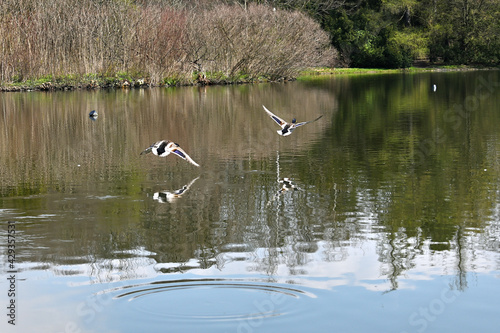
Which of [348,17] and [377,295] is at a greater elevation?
[348,17]

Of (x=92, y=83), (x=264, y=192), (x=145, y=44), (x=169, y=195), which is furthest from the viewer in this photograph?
(x=145, y=44)

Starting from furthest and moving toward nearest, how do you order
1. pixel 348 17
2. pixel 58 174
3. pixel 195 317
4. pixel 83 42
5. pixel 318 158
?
pixel 348 17 → pixel 83 42 → pixel 318 158 → pixel 58 174 → pixel 195 317

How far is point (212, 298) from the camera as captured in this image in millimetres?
6055

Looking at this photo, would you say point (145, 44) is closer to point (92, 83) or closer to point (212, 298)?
point (92, 83)

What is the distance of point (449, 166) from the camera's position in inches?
490

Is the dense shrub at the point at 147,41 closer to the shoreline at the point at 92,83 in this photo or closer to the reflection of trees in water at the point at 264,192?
the shoreline at the point at 92,83

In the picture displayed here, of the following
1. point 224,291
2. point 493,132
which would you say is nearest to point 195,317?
point 224,291

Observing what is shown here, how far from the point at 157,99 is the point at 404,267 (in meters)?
23.2

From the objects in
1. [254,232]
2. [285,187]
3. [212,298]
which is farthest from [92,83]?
[212,298]

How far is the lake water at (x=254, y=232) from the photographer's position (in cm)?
583

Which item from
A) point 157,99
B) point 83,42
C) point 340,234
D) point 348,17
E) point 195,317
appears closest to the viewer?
point 195,317

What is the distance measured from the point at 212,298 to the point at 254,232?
220 cm

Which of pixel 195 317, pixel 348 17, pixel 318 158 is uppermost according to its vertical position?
pixel 348 17

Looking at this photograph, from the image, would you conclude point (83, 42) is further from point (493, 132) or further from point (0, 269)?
point (0, 269)
